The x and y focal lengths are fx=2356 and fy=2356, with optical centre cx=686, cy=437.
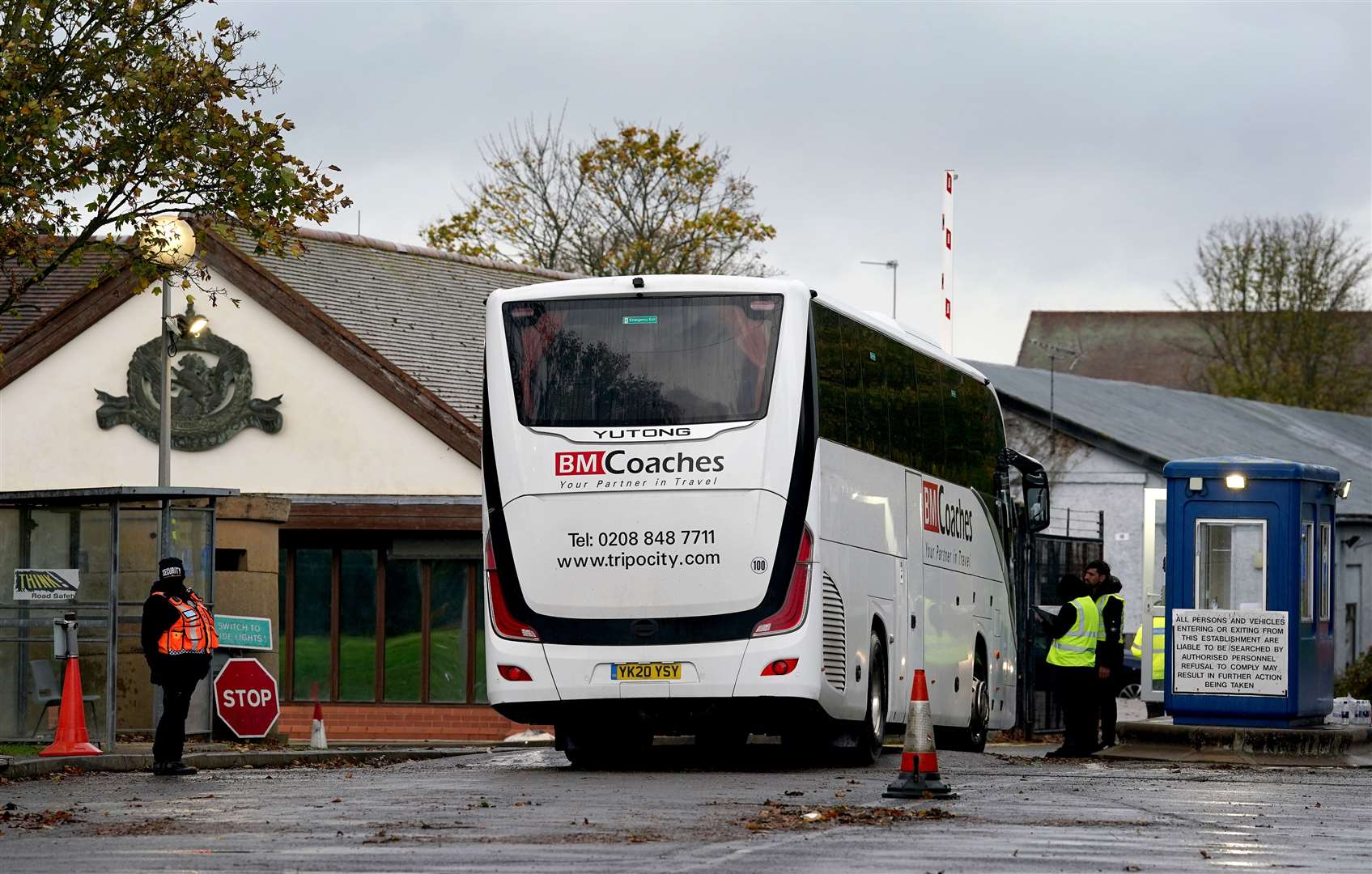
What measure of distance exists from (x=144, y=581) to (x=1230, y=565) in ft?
36.9

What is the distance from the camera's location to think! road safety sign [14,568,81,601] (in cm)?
2266

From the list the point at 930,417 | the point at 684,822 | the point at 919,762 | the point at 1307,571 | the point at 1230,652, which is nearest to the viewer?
the point at 684,822

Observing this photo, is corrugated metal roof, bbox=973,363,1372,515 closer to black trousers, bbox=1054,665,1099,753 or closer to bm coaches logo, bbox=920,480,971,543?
bm coaches logo, bbox=920,480,971,543

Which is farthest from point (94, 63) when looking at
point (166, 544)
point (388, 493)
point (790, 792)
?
point (388, 493)

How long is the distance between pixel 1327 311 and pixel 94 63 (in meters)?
62.0

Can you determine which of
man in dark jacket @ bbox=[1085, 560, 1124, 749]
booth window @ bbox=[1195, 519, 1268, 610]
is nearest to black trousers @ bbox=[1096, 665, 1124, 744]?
man in dark jacket @ bbox=[1085, 560, 1124, 749]

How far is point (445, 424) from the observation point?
119 ft

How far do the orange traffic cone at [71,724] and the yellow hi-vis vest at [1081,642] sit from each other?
8891 millimetres

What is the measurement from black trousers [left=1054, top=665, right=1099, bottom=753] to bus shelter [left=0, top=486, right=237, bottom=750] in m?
8.21

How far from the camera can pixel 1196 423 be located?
6091 cm

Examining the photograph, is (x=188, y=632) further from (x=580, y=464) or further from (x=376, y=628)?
(x=376, y=628)

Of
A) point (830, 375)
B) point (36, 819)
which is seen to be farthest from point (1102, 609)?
point (36, 819)

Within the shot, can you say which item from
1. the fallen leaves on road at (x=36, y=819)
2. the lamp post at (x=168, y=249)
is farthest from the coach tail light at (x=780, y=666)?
the lamp post at (x=168, y=249)

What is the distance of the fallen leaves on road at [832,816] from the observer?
1300cm
